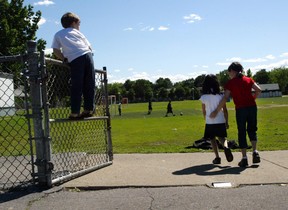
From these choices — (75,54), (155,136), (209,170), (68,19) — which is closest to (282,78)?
(155,136)

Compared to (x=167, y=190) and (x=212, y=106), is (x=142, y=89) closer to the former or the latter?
(x=212, y=106)

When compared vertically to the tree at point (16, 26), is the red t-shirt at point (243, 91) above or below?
below

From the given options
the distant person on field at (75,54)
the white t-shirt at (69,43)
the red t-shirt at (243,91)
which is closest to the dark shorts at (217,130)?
the red t-shirt at (243,91)

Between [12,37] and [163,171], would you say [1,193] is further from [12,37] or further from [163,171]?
[12,37]

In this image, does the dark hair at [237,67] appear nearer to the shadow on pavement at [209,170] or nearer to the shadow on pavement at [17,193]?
the shadow on pavement at [209,170]

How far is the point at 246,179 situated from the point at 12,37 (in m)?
34.0

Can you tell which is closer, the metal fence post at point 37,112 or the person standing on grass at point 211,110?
the metal fence post at point 37,112

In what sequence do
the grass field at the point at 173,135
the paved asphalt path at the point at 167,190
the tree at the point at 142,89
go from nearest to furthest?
the paved asphalt path at the point at 167,190 → the grass field at the point at 173,135 → the tree at the point at 142,89

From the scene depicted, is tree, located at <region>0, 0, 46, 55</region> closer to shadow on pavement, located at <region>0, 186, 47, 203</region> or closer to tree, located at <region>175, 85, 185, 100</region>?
shadow on pavement, located at <region>0, 186, 47, 203</region>

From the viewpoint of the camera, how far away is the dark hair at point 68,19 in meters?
5.61

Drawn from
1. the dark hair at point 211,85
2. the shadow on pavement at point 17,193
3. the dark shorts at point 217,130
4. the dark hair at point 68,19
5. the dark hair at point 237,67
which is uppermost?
the dark hair at point 68,19

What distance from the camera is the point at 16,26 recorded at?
129ft

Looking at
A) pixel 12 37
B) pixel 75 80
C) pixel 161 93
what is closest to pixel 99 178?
pixel 75 80

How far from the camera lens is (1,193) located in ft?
16.0
